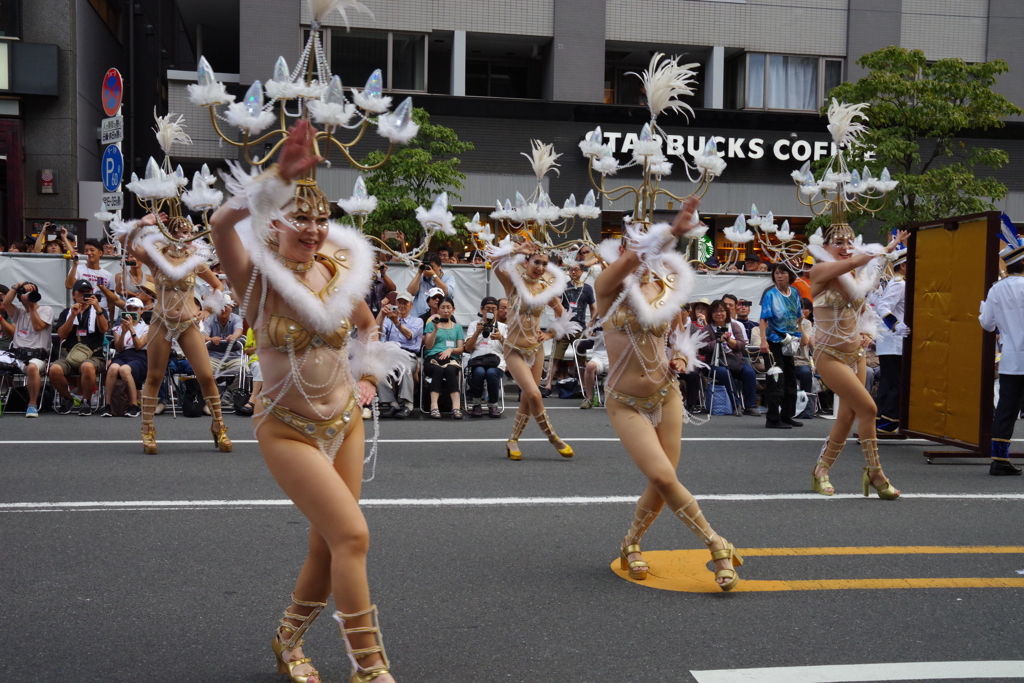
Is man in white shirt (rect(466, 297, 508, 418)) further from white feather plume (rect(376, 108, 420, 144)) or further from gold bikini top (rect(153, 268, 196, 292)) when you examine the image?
white feather plume (rect(376, 108, 420, 144))

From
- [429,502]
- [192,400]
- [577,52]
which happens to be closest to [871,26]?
[577,52]

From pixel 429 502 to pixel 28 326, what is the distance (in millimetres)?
7915

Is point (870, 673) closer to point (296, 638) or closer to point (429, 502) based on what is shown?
point (296, 638)

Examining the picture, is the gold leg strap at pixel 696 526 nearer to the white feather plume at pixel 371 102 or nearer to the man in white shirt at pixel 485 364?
the white feather plume at pixel 371 102

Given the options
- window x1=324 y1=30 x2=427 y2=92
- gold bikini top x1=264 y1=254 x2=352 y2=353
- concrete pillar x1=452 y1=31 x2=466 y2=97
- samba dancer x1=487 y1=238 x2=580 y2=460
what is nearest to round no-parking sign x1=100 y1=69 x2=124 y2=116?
samba dancer x1=487 y1=238 x2=580 y2=460

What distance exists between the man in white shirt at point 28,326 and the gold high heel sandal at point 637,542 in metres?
9.34

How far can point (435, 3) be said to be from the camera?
2675cm

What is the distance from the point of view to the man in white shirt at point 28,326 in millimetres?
12500

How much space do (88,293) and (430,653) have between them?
9.96 m

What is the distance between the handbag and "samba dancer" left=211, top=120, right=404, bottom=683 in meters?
9.58

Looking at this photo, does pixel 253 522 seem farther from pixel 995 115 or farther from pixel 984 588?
pixel 995 115

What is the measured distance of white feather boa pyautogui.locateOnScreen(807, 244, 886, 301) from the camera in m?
7.61

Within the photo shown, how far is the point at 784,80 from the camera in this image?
2847 cm

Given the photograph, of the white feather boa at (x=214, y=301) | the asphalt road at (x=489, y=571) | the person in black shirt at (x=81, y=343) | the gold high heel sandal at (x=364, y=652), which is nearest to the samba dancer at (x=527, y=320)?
the asphalt road at (x=489, y=571)
